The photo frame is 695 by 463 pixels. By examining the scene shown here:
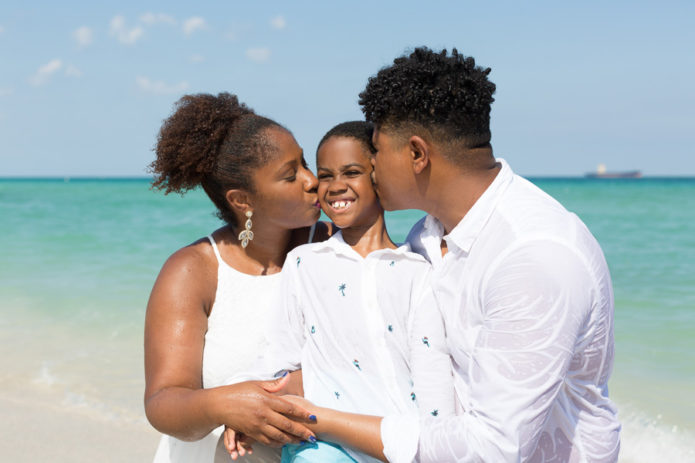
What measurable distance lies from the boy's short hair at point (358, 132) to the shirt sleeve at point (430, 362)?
739mm

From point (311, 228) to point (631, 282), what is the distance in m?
8.73

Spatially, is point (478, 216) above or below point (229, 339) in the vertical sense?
above

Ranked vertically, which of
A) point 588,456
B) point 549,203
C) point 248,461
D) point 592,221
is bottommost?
point 592,221

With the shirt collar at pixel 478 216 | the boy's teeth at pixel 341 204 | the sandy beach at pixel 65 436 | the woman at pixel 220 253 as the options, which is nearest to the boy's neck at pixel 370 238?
the boy's teeth at pixel 341 204

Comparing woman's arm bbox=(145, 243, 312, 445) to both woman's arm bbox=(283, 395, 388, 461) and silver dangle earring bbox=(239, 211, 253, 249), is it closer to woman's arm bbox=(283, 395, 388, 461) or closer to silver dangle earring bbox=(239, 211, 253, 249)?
woman's arm bbox=(283, 395, 388, 461)

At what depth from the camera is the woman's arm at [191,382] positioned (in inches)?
99.0

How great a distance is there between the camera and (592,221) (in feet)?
72.6

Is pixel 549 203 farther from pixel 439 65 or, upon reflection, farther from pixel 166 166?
pixel 166 166

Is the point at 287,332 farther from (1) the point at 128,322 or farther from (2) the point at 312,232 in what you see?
(1) the point at 128,322

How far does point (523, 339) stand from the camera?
1983 millimetres

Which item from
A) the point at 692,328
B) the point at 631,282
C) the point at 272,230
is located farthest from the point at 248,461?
the point at 631,282

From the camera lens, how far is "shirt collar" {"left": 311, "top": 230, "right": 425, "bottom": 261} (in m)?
2.79

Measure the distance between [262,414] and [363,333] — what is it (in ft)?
1.74

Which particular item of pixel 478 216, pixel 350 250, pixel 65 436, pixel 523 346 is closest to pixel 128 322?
pixel 65 436
